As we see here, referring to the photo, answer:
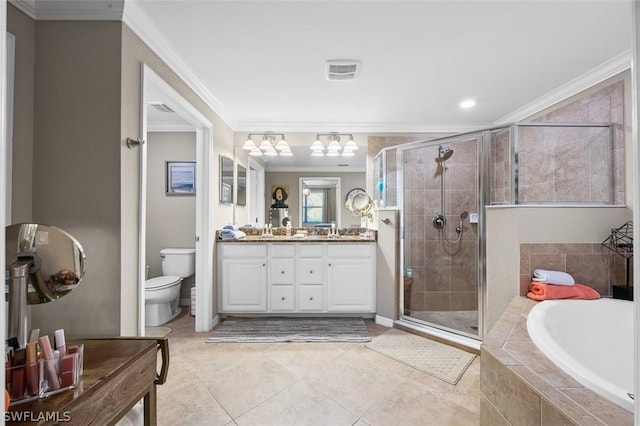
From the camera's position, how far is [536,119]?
2.70 m

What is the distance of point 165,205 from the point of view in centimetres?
336

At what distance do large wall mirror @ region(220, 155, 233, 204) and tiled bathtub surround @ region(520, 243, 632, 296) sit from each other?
2.67m

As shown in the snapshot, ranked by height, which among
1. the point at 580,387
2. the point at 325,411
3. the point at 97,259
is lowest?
the point at 325,411

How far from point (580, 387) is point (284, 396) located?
4.70 ft

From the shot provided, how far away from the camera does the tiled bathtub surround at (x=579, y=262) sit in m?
1.99

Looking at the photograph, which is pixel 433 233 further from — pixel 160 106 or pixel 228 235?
pixel 160 106

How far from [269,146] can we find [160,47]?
1.51 metres

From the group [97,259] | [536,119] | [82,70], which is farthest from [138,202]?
[536,119]

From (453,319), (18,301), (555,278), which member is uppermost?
(18,301)

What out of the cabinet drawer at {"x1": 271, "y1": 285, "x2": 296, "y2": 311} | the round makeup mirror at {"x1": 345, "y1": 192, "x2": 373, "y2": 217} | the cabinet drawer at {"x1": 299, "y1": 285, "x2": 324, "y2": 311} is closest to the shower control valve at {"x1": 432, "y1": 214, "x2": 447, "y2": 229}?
the round makeup mirror at {"x1": 345, "y1": 192, "x2": 373, "y2": 217}

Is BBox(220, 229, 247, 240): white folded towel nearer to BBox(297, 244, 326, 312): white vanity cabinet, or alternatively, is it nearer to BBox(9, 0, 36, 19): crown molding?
BBox(297, 244, 326, 312): white vanity cabinet

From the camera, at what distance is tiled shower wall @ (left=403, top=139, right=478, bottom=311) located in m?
2.86

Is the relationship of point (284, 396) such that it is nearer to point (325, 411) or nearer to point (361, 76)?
point (325, 411)

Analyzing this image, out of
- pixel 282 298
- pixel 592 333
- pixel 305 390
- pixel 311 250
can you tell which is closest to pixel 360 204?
pixel 311 250
